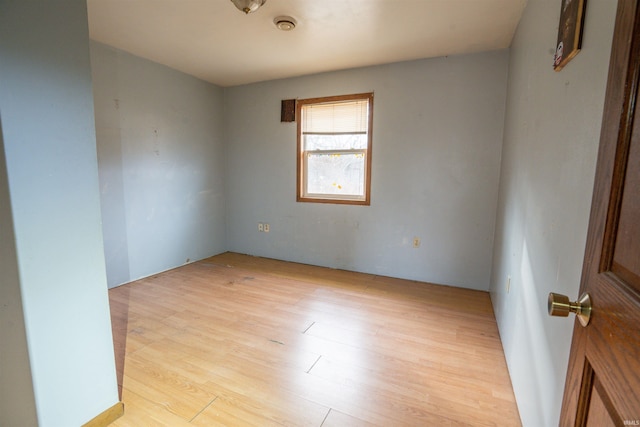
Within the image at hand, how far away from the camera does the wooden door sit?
46 centimetres

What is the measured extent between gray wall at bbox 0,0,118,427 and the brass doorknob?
65.8 inches

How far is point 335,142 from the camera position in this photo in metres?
3.62

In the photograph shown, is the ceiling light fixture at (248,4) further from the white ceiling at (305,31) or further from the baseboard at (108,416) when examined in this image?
the baseboard at (108,416)

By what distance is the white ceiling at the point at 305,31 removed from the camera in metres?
2.12

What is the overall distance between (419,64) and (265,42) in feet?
5.30

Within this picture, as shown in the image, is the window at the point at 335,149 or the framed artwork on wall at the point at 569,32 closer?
the framed artwork on wall at the point at 569,32

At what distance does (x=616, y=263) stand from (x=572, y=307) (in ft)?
0.45

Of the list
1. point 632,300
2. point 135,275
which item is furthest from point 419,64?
point 135,275

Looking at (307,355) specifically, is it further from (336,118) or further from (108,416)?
(336,118)

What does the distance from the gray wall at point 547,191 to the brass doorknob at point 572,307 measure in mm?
322

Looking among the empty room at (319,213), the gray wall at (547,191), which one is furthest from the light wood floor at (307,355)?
the gray wall at (547,191)

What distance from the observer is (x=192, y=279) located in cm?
334

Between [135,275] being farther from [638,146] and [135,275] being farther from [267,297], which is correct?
[638,146]

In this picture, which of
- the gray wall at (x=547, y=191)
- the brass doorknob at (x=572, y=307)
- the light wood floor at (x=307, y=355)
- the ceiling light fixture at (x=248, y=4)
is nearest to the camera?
the brass doorknob at (x=572, y=307)
